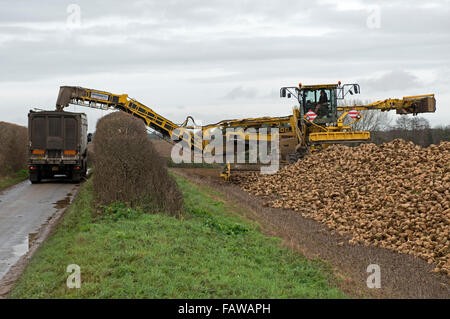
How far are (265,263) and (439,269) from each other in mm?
3236

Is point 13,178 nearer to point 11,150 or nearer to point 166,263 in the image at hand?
point 11,150

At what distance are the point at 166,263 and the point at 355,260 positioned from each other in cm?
395

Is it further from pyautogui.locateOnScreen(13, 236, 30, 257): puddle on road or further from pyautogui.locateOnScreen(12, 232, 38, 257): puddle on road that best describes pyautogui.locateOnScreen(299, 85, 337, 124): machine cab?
pyautogui.locateOnScreen(13, 236, 30, 257): puddle on road

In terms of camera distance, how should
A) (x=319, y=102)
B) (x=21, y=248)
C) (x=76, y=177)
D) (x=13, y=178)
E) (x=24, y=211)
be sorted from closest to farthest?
(x=21, y=248)
(x=24, y=211)
(x=319, y=102)
(x=76, y=177)
(x=13, y=178)

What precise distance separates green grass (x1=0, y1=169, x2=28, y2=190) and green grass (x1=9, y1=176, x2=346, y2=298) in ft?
40.9

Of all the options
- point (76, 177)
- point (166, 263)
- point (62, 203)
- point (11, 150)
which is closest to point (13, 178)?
point (11, 150)

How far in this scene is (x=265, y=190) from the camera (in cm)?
1983

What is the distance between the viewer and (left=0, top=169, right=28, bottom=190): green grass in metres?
22.7

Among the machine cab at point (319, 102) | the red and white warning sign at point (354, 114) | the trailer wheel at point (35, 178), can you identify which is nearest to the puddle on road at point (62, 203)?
the trailer wheel at point (35, 178)

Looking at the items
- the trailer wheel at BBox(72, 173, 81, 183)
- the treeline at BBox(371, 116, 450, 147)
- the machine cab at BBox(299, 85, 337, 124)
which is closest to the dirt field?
the machine cab at BBox(299, 85, 337, 124)

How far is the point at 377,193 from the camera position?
14.4 m
